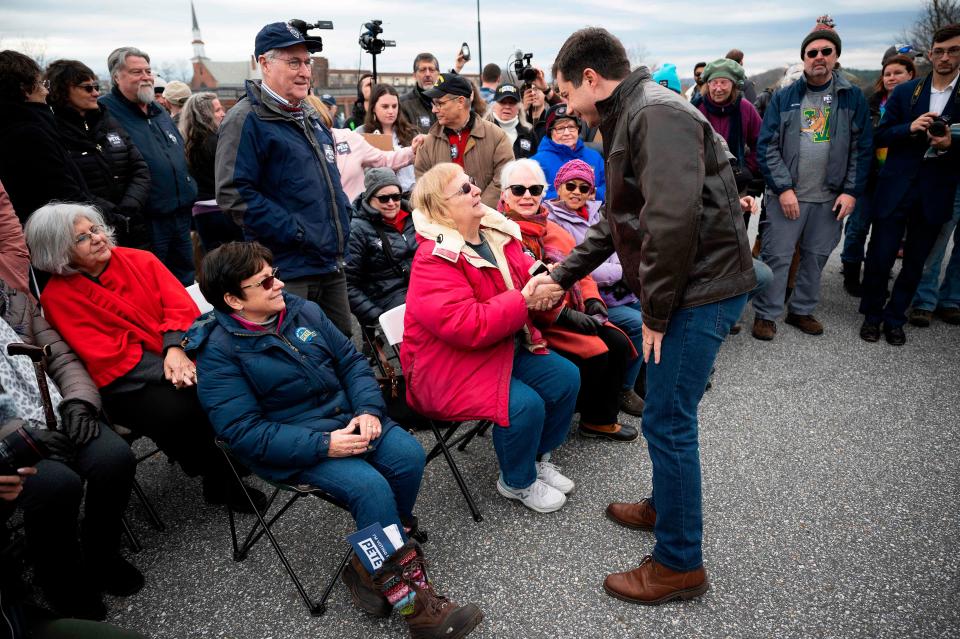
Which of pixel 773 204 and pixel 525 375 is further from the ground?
pixel 773 204

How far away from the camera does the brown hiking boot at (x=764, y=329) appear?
492 centimetres

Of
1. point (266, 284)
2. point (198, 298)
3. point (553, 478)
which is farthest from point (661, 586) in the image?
point (198, 298)

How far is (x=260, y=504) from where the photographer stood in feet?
9.21

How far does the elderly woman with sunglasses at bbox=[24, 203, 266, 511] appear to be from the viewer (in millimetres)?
2672

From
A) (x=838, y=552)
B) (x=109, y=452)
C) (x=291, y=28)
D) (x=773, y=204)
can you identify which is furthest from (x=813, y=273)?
(x=109, y=452)

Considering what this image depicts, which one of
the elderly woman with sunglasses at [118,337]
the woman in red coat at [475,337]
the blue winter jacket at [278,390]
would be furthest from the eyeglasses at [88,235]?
the woman in red coat at [475,337]

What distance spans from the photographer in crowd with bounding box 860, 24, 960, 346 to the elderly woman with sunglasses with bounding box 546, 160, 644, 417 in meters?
2.46

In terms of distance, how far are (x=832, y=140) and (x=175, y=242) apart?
222 inches

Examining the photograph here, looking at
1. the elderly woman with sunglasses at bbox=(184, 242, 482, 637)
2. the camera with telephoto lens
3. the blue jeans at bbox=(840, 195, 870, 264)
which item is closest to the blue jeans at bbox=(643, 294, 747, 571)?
the elderly woman with sunglasses at bbox=(184, 242, 482, 637)

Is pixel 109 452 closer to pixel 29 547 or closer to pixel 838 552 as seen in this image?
pixel 29 547

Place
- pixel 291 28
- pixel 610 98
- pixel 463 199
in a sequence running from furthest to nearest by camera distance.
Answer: pixel 291 28, pixel 463 199, pixel 610 98

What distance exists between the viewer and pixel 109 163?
4254 millimetres

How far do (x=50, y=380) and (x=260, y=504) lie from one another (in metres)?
1.10

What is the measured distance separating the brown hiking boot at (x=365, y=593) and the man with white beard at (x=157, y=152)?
3626 mm
